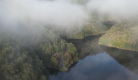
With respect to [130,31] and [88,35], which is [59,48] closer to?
[130,31]

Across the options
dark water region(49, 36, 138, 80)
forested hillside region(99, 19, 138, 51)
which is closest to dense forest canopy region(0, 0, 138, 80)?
forested hillside region(99, 19, 138, 51)

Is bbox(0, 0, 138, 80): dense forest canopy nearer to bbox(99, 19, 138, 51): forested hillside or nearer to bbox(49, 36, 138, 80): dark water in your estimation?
bbox(99, 19, 138, 51): forested hillside

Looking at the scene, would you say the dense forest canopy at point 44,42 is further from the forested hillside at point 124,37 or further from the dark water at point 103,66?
the dark water at point 103,66

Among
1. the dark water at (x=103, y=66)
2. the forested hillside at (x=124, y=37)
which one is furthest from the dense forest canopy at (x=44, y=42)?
the dark water at (x=103, y=66)

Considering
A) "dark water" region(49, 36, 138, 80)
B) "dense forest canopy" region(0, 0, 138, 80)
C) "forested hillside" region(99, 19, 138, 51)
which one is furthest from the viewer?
"forested hillside" region(99, 19, 138, 51)

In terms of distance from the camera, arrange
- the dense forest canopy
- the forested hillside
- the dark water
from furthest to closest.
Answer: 1. the forested hillside
2. the dark water
3. the dense forest canopy

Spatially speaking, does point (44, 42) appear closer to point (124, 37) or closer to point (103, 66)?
point (103, 66)

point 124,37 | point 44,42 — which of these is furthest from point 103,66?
point 44,42


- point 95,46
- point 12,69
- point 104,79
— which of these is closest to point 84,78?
point 104,79
